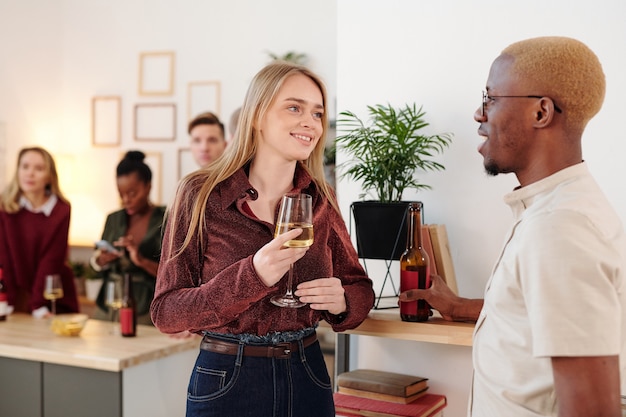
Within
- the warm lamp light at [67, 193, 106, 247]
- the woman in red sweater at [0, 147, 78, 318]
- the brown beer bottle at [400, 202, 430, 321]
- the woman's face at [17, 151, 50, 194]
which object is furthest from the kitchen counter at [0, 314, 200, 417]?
the warm lamp light at [67, 193, 106, 247]

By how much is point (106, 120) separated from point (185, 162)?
0.89m

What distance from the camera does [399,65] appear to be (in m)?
2.35

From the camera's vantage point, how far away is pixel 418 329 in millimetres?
1965

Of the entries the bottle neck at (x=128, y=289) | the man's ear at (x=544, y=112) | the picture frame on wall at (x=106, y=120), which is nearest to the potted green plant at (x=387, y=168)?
the man's ear at (x=544, y=112)

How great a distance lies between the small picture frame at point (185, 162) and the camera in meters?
5.65

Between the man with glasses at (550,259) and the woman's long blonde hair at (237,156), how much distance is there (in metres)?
0.63

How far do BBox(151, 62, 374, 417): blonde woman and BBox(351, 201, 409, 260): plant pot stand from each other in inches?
6.4

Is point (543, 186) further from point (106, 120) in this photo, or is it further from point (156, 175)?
point (106, 120)

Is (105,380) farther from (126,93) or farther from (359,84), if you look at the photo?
(126,93)

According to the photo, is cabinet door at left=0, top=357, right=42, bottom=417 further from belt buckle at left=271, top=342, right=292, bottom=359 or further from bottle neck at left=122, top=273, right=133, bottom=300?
belt buckle at left=271, top=342, right=292, bottom=359

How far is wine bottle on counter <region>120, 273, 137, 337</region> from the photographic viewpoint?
3301mm

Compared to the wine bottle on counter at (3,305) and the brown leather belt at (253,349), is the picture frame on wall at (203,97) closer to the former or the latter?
the wine bottle on counter at (3,305)

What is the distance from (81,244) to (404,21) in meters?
4.26

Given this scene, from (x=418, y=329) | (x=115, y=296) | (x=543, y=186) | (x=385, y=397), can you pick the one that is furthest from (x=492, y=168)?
(x=115, y=296)
